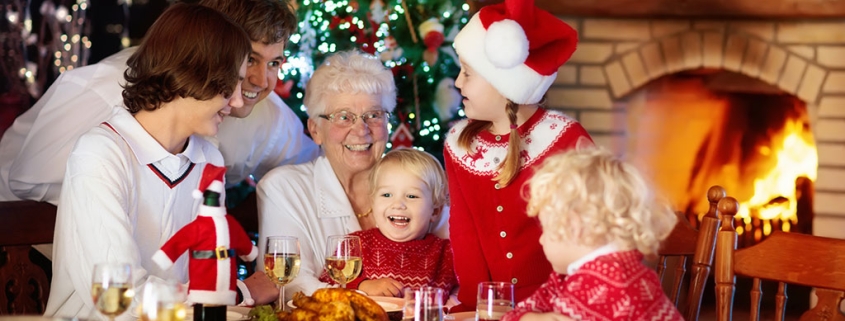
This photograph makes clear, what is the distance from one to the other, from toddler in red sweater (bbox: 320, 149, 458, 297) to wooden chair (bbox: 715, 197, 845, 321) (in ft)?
2.63

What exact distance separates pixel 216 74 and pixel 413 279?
0.77 meters

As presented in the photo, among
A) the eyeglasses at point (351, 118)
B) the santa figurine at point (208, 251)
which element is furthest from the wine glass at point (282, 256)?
the eyeglasses at point (351, 118)

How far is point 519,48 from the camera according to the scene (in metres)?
2.38

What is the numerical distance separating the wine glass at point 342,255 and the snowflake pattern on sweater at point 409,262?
1.77 ft

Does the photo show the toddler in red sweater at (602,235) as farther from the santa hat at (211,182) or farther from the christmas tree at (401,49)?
the christmas tree at (401,49)

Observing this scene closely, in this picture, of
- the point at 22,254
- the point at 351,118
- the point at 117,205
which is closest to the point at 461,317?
the point at 117,205

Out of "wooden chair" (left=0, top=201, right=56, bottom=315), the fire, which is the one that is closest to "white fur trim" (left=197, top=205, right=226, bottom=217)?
"wooden chair" (left=0, top=201, right=56, bottom=315)

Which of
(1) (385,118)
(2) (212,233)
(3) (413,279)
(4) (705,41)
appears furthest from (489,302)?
(4) (705,41)

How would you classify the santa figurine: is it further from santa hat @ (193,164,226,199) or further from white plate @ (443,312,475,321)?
white plate @ (443,312,475,321)

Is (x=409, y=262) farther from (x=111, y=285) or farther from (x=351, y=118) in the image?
(x=111, y=285)

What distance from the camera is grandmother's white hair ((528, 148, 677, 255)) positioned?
1.65 m

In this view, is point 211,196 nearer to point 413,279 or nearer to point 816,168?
point 413,279

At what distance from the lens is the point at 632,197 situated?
1647 millimetres

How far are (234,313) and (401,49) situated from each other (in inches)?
79.1
